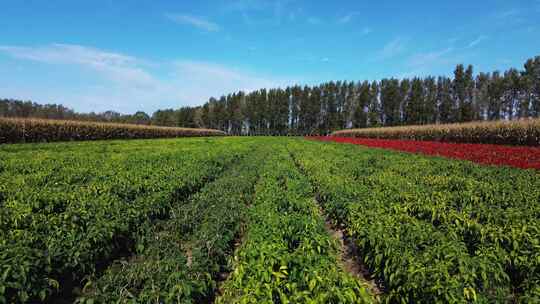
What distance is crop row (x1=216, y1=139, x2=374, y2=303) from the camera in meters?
2.74

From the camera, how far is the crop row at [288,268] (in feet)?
8.99

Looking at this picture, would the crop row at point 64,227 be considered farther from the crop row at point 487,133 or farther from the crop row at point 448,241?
the crop row at point 487,133

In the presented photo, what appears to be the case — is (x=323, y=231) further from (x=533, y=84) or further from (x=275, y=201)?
(x=533, y=84)

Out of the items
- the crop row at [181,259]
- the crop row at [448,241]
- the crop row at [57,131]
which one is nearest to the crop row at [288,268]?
the crop row at [181,259]

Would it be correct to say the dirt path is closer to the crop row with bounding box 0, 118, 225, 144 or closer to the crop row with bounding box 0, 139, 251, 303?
the crop row with bounding box 0, 139, 251, 303

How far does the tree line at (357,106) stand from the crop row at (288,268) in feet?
249

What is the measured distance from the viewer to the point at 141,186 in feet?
23.3

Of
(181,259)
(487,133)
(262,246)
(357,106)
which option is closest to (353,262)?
(262,246)

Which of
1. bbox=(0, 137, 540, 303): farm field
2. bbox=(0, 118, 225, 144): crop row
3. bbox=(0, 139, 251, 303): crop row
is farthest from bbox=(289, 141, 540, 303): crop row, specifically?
bbox=(0, 118, 225, 144): crop row

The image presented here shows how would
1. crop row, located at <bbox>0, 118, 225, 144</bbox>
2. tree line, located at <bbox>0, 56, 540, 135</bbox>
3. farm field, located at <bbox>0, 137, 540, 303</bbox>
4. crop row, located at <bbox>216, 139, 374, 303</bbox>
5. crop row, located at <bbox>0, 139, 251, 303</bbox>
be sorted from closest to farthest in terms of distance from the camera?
crop row, located at <bbox>216, 139, 374, 303</bbox>, farm field, located at <bbox>0, 137, 540, 303</bbox>, crop row, located at <bbox>0, 139, 251, 303</bbox>, crop row, located at <bbox>0, 118, 225, 144</bbox>, tree line, located at <bbox>0, 56, 540, 135</bbox>

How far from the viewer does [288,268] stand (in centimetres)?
344

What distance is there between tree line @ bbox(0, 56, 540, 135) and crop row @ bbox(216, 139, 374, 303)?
76.0 meters

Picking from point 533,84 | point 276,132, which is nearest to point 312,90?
point 276,132

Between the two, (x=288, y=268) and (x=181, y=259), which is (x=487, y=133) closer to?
(x=288, y=268)
